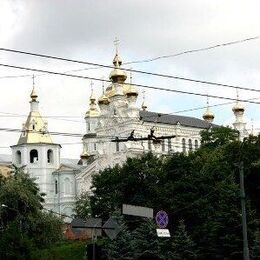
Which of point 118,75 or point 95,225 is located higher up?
point 118,75

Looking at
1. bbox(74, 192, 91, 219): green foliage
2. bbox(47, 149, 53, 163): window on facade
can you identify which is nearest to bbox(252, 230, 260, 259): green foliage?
bbox(74, 192, 91, 219): green foliage

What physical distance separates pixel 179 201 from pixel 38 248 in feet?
32.2

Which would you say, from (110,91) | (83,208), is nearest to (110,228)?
(83,208)

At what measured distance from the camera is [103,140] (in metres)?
96.9

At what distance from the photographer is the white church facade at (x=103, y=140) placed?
92625mm

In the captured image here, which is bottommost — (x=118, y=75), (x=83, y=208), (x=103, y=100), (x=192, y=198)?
(x=192, y=198)

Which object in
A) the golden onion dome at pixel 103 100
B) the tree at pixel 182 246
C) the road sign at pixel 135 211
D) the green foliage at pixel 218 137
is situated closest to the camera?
the road sign at pixel 135 211

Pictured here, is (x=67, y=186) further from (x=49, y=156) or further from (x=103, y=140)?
(x=103, y=140)

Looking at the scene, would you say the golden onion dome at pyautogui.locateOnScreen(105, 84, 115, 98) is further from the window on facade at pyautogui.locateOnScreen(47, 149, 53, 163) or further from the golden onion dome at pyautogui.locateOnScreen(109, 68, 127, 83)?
the window on facade at pyautogui.locateOnScreen(47, 149, 53, 163)

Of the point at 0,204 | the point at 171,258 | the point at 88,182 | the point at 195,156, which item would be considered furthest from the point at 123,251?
the point at 88,182

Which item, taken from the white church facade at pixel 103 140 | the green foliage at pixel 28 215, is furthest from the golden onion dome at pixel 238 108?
the green foliage at pixel 28 215

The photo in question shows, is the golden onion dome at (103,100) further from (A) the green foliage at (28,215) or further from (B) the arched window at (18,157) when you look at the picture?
(A) the green foliage at (28,215)

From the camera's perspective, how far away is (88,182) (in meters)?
104

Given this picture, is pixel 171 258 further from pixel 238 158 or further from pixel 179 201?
pixel 238 158
